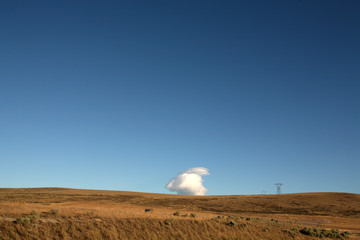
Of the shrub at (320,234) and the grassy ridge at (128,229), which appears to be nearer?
the grassy ridge at (128,229)

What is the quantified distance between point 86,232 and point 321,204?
216ft

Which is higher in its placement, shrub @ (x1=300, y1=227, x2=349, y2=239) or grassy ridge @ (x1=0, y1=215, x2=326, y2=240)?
grassy ridge @ (x1=0, y1=215, x2=326, y2=240)

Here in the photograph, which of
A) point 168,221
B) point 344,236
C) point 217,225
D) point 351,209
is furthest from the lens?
point 351,209

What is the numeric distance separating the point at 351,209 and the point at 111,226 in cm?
6053

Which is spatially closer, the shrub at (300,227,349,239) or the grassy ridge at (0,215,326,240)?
the grassy ridge at (0,215,326,240)

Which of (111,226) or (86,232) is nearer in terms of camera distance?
(86,232)

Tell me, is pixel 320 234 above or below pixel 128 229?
below

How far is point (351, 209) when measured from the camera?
59781 millimetres

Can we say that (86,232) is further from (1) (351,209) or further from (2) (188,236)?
(1) (351,209)

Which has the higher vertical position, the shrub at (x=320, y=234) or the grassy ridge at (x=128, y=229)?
the grassy ridge at (x=128, y=229)

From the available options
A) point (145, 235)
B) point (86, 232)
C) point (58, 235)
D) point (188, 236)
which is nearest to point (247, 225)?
point (188, 236)

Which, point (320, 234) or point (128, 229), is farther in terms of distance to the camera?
point (320, 234)

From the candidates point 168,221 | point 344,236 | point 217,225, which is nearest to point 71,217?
point 168,221

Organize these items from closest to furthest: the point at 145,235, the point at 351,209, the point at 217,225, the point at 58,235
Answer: the point at 58,235 < the point at 145,235 < the point at 217,225 < the point at 351,209
